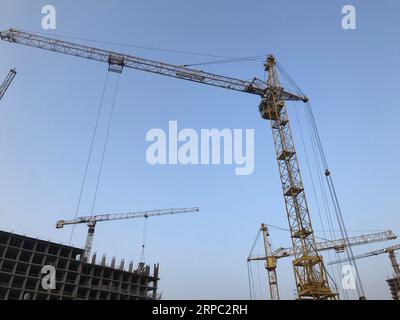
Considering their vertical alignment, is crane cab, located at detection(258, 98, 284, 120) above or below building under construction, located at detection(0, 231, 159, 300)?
above

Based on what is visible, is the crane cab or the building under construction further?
the building under construction

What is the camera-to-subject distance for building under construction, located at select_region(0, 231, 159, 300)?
69.8m

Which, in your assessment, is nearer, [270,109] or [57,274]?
[270,109]

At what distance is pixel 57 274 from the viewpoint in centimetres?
7662

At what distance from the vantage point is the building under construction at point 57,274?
229 ft

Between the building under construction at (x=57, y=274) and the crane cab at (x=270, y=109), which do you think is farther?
the building under construction at (x=57, y=274)

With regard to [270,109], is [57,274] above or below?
below

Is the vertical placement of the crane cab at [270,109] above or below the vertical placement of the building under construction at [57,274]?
above
